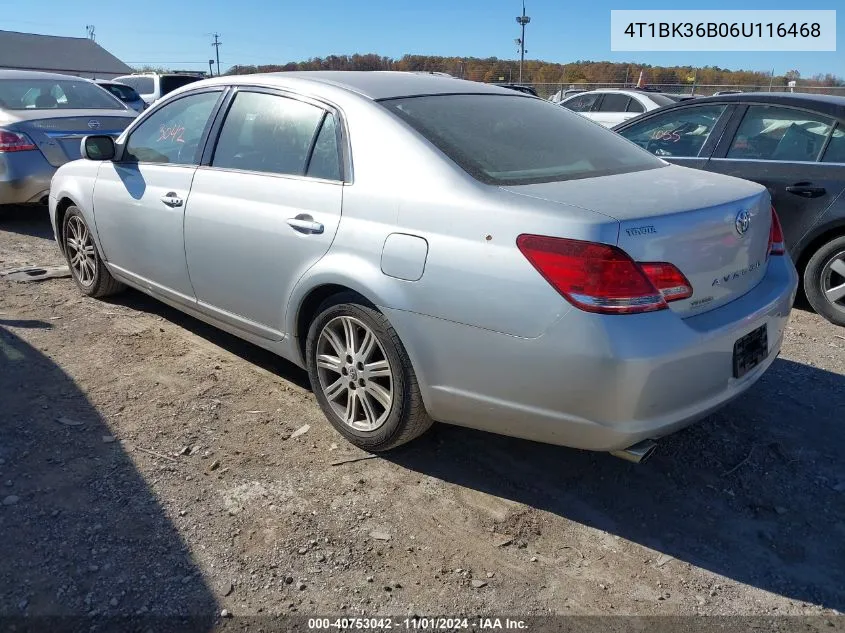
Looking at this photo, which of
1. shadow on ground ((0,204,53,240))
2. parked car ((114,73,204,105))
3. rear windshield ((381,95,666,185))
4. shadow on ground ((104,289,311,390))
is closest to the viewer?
rear windshield ((381,95,666,185))

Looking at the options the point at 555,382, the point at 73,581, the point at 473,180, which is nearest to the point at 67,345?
the point at 73,581

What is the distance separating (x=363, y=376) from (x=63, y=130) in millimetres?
5794

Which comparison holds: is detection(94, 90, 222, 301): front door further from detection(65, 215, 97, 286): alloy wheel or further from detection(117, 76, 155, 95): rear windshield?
detection(117, 76, 155, 95): rear windshield

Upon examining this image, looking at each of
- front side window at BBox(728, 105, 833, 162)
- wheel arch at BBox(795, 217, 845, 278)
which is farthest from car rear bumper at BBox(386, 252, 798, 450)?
front side window at BBox(728, 105, 833, 162)

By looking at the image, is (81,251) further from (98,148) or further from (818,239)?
(818,239)

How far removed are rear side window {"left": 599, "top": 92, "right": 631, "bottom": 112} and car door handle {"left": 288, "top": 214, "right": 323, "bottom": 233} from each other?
38.6 feet

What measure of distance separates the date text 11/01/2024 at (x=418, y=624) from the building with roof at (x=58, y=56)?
159ft

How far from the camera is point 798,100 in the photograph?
521 cm

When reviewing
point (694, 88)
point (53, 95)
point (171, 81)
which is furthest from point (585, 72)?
point (53, 95)

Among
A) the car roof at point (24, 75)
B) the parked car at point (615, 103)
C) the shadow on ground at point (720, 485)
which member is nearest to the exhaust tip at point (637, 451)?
the shadow on ground at point (720, 485)

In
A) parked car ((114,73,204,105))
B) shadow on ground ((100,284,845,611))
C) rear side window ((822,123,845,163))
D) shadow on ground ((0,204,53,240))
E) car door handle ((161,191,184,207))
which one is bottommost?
shadow on ground ((100,284,845,611))

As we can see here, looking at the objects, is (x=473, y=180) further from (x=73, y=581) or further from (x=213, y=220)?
(x=73, y=581)

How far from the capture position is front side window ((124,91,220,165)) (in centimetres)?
399

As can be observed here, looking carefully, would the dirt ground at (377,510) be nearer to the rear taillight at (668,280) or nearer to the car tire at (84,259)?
the rear taillight at (668,280)
